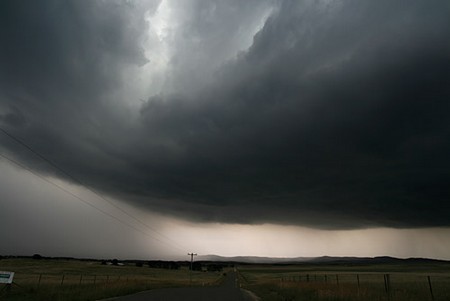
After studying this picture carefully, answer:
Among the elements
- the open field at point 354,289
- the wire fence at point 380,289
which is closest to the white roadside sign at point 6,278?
the open field at point 354,289

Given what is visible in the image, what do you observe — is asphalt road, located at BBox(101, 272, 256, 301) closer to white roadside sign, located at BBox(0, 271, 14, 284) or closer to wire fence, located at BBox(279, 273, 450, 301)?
wire fence, located at BBox(279, 273, 450, 301)

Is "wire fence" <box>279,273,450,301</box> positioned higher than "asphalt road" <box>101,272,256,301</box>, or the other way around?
"wire fence" <box>279,273,450,301</box>

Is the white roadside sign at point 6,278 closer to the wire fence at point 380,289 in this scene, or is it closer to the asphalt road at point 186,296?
the asphalt road at point 186,296

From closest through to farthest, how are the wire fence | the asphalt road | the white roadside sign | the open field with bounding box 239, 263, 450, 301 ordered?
1. the wire fence
2. the open field with bounding box 239, 263, 450, 301
3. the asphalt road
4. the white roadside sign

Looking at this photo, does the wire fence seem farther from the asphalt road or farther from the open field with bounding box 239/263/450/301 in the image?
the asphalt road

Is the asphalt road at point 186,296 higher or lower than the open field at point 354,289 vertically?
lower

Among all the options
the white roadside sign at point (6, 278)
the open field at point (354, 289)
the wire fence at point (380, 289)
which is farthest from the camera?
the white roadside sign at point (6, 278)

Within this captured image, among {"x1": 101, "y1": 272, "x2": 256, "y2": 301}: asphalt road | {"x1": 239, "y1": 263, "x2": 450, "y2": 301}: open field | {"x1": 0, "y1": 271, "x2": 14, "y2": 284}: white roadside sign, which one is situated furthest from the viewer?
{"x1": 0, "y1": 271, "x2": 14, "y2": 284}: white roadside sign

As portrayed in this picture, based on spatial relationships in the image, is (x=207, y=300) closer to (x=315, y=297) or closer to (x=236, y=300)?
(x=236, y=300)

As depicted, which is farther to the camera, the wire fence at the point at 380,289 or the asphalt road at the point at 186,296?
the asphalt road at the point at 186,296

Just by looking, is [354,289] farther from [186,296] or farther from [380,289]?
[186,296]

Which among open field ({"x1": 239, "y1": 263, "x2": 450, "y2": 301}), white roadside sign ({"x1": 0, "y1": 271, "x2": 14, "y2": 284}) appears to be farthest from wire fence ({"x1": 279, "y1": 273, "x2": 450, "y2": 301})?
white roadside sign ({"x1": 0, "y1": 271, "x2": 14, "y2": 284})

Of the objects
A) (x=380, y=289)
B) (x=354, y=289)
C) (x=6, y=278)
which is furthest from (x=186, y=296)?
(x=380, y=289)

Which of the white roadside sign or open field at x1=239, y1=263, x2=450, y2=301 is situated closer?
open field at x1=239, y1=263, x2=450, y2=301
